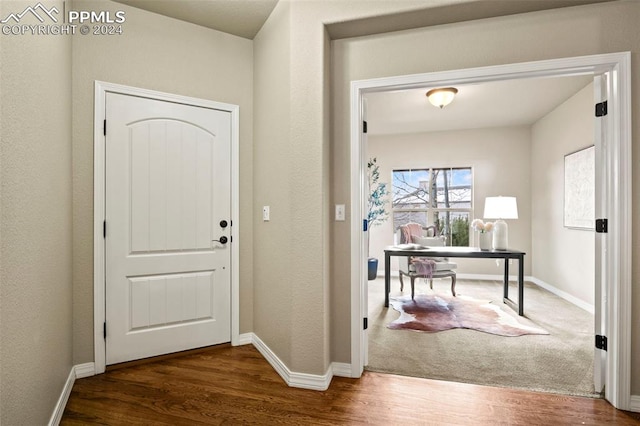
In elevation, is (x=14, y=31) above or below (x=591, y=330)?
above

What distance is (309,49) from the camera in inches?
88.7

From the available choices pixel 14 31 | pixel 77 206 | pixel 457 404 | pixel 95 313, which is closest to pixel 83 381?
pixel 95 313

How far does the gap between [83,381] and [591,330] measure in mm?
4437

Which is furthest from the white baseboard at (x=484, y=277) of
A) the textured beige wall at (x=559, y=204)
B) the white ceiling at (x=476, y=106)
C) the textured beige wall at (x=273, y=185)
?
the textured beige wall at (x=273, y=185)

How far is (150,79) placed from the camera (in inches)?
102

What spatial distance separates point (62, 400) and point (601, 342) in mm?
3237

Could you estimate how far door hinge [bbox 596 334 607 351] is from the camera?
2.04 meters

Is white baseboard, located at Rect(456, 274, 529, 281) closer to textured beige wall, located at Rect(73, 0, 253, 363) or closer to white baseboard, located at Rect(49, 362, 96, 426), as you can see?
textured beige wall, located at Rect(73, 0, 253, 363)

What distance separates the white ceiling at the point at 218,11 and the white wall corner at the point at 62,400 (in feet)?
8.65

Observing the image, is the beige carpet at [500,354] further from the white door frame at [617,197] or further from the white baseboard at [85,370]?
the white baseboard at [85,370]

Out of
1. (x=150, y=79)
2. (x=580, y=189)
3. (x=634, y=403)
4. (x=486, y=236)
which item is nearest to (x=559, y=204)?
(x=580, y=189)

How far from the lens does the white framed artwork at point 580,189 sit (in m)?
4.04

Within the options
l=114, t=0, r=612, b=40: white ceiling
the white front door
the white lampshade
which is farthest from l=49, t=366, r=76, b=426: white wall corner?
the white lampshade

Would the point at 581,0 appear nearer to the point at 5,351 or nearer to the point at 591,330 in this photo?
the point at 591,330
